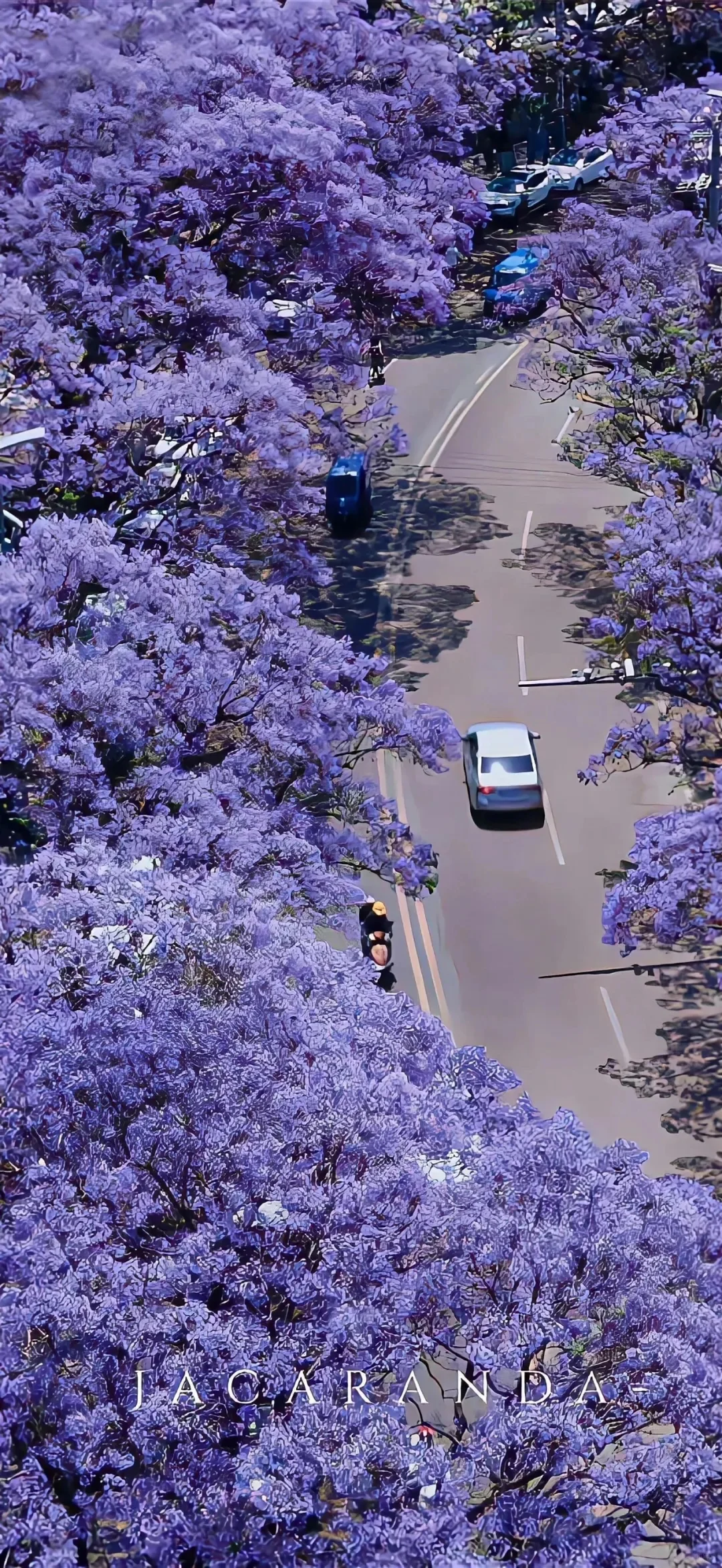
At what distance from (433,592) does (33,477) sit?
44.7ft

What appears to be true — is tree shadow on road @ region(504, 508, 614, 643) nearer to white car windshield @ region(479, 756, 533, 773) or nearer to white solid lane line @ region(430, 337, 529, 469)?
white solid lane line @ region(430, 337, 529, 469)

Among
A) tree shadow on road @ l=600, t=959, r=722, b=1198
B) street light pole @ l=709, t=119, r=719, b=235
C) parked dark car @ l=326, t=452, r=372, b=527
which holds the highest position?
street light pole @ l=709, t=119, r=719, b=235

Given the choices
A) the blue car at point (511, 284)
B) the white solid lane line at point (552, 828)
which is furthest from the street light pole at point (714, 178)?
the white solid lane line at point (552, 828)

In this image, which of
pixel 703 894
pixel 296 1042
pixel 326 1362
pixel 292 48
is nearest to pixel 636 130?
pixel 292 48

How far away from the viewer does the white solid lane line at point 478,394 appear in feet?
143

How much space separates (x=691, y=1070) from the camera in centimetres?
2530

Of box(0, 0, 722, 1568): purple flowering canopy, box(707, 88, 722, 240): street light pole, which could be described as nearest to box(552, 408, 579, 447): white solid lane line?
box(707, 88, 722, 240): street light pole

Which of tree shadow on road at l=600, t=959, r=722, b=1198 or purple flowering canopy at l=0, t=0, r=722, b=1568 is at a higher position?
purple flowering canopy at l=0, t=0, r=722, b=1568

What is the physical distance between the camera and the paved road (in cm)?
2573

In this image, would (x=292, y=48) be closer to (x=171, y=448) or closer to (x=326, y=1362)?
(x=171, y=448)

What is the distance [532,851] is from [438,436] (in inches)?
679

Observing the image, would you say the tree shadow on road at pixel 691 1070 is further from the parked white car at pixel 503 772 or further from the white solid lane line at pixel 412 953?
the parked white car at pixel 503 772

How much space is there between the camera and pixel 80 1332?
41.6 feet

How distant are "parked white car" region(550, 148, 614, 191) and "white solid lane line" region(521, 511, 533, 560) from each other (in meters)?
19.2
